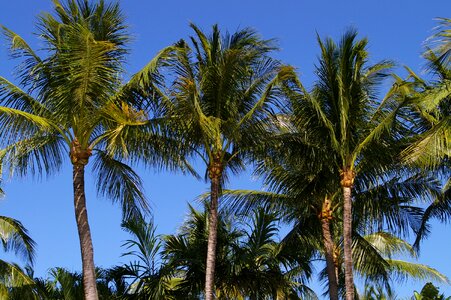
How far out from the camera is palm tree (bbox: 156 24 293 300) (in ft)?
59.7

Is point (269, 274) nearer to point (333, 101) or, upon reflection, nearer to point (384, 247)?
point (333, 101)

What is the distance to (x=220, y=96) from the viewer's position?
1853 centimetres

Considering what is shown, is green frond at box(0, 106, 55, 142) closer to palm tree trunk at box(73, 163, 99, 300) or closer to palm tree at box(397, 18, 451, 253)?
palm tree trunk at box(73, 163, 99, 300)

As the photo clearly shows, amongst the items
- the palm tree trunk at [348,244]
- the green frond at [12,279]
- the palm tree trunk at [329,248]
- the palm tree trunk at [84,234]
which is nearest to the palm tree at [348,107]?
the palm tree trunk at [348,244]

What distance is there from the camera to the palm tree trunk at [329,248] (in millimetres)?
21297

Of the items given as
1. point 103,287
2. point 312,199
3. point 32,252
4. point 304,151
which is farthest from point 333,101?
point 32,252

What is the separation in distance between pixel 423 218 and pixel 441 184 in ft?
4.03

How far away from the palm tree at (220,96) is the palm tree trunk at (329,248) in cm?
366

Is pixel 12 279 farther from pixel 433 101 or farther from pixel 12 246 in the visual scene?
pixel 433 101

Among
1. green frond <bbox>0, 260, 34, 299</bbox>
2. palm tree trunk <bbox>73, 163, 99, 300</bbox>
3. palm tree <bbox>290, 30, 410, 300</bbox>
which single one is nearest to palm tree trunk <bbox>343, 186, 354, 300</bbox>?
palm tree <bbox>290, 30, 410, 300</bbox>

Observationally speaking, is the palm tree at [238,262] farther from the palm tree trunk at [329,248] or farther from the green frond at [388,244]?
the green frond at [388,244]

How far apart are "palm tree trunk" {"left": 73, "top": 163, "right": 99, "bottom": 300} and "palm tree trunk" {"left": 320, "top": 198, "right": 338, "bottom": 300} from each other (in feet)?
23.9

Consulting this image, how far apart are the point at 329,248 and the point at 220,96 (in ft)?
17.7

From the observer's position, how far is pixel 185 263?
2027 centimetres
